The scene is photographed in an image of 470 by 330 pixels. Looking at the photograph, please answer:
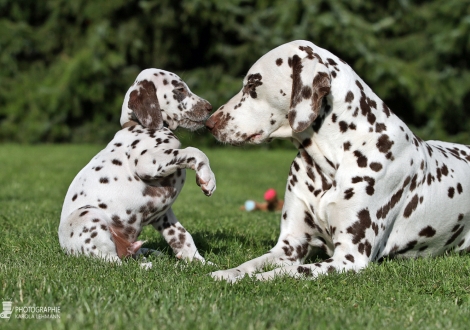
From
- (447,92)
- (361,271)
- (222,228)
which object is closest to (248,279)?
(361,271)

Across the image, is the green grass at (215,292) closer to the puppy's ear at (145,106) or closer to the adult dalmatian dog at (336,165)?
the adult dalmatian dog at (336,165)

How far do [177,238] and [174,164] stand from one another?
799 millimetres

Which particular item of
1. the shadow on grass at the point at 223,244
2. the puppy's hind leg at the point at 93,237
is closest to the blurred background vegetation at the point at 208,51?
the shadow on grass at the point at 223,244

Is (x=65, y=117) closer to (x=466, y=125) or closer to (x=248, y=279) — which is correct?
(x=466, y=125)

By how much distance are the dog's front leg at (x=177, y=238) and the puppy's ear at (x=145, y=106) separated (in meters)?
0.87

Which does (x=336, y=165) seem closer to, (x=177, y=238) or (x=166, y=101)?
(x=177, y=238)

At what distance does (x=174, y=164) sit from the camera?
5738 millimetres

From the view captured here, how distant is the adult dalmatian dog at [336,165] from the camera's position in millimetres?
5414

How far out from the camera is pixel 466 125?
2361 cm

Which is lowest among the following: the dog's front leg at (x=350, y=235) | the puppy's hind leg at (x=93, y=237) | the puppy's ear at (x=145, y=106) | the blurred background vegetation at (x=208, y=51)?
the blurred background vegetation at (x=208, y=51)

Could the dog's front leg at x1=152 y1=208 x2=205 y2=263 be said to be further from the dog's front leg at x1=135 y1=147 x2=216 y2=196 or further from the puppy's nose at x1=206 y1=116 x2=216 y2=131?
the puppy's nose at x1=206 y1=116 x2=216 y2=131

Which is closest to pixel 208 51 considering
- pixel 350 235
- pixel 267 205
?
pixel 267 205

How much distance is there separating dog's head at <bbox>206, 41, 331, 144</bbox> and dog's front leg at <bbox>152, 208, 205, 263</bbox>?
3.17 feet

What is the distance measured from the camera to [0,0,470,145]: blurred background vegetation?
21.9 metres
